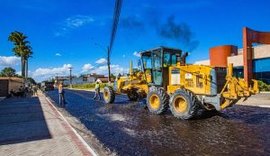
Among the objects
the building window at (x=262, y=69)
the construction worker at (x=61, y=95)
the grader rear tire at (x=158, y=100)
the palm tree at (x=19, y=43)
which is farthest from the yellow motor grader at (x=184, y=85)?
the palm tree at (x=19, y=43)

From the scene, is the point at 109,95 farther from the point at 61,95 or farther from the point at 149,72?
the point at 149,72

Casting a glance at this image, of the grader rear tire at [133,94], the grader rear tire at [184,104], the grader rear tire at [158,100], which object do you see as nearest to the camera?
the grader rear tire at [184,104]

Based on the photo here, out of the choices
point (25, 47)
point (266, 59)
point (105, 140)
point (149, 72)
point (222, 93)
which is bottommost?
point (105, 140)

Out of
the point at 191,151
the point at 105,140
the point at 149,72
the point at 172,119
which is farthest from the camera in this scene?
the point at 149,72

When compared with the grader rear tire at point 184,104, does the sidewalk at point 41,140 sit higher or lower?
lower

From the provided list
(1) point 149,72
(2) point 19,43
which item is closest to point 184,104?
(1) point 149,72

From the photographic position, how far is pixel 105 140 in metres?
9.59

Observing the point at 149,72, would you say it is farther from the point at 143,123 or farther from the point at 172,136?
the point at 172,136

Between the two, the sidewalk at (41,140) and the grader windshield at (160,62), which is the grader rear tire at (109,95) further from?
the sidewalk at (41,140)

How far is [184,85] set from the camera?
1442cm

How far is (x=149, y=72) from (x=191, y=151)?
397 inches

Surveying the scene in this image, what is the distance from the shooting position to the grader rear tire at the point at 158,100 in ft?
49.1

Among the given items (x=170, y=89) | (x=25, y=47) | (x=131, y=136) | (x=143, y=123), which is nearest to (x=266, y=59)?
(x=170, y=89)

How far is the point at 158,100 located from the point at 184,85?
1600mm
